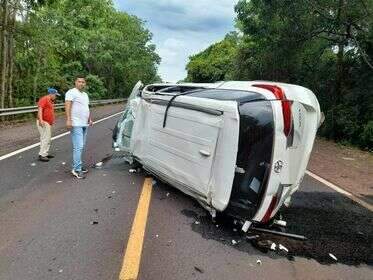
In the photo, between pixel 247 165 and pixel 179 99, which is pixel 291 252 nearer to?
pixel 247 165

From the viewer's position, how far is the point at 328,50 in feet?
79.8

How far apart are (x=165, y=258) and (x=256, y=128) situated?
1.72 meters

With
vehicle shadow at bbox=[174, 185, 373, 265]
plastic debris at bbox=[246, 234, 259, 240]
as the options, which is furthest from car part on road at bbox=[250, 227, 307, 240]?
plastic debris at bbox=[246, 234, 259, 240]

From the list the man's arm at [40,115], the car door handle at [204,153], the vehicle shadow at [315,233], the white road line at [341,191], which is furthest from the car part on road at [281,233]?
the man's arm at [40,115]

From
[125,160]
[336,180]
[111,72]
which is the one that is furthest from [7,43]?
[111,72]

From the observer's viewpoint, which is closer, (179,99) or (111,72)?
(179,99)

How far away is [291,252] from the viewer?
A: 17.8 feet

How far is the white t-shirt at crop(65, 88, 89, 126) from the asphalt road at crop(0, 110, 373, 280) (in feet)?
3.70

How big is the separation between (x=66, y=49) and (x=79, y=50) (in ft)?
18.6

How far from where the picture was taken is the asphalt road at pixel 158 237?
15.8ft

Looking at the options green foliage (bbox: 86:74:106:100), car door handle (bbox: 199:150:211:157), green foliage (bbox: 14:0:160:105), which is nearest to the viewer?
car door handle (bbox: 199:150:211:157)

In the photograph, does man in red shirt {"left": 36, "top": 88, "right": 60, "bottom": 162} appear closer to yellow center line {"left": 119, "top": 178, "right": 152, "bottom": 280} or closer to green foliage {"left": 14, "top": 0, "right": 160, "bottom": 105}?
yellow center line {"left": 119, "top": 178, "right": 152, "bottom": 280}

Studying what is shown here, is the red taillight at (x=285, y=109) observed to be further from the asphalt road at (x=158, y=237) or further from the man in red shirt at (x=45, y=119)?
the man in red shirt at (x=45, y=119)

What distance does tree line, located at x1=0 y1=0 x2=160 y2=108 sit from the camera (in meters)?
24.6
